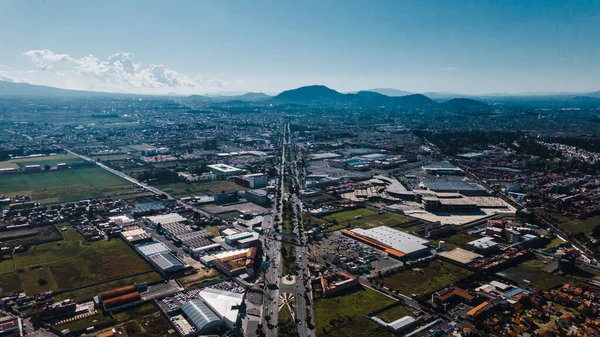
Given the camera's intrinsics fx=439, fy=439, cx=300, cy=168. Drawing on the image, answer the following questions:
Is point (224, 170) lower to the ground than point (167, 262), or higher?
lower

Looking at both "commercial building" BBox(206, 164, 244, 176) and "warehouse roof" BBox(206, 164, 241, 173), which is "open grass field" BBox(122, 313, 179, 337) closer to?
"commercial building" BBox(206, 164, 244, 176)

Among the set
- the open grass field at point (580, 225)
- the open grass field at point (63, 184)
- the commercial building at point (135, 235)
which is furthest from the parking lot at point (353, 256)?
the open grass field at point (63, 184)

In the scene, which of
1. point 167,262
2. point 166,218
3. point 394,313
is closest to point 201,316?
point 167,262

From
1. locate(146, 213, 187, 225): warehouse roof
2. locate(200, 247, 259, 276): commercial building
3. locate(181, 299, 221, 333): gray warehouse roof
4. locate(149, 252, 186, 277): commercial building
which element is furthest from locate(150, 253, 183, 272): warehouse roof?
locate(146, 213, 187, 225): warehouse roof

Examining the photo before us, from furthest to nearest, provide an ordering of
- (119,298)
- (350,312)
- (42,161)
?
(42,161), (119,298), (350,312)

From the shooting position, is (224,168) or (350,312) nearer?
(350,312)

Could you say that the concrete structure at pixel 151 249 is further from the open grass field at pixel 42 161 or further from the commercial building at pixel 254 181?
the open grass field at pixel 42 161

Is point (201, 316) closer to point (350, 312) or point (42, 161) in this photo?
point (350, 312)
